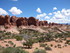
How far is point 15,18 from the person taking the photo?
7625 cm

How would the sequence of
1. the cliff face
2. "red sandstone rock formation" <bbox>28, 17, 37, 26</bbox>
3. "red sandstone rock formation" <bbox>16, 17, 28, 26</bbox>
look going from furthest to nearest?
1. "red sandstone rock formation" <bbox>28, 17, 37, 26</bbox>
2. "red sandstone rock formation" <bbox>16, 17, 28, 26</bbox>
3. the cliff face

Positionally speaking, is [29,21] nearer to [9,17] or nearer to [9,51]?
[9,17]

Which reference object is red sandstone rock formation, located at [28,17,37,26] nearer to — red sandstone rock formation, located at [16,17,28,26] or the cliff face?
the cliff face

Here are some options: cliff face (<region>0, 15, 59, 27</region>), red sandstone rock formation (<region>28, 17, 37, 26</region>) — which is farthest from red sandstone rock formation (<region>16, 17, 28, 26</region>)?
red sandstone rock formation (<region>28, 17, 37, 26</region>)

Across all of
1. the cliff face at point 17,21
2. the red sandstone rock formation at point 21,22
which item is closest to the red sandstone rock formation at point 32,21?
the cliff face at point 17,21

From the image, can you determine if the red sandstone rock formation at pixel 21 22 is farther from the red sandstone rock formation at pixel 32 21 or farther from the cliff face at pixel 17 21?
the red sandstone rock formation at pixel 32 21

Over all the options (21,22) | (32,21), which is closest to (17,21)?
(21,22)

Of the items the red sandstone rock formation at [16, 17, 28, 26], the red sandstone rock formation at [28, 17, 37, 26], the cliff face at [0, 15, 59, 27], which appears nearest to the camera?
the cliff face at [0, 15, 59, 27]

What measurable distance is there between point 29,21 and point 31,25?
9.63 ft

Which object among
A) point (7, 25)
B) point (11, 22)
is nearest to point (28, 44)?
point (7, 25)

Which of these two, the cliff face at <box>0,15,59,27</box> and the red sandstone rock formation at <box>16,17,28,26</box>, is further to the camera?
the red sandstone rock formation at <box>16,17,28,26</box>

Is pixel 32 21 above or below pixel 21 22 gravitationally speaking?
above

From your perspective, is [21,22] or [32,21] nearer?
[21,22]

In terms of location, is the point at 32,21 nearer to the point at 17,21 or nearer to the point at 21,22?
the point at 21,22
